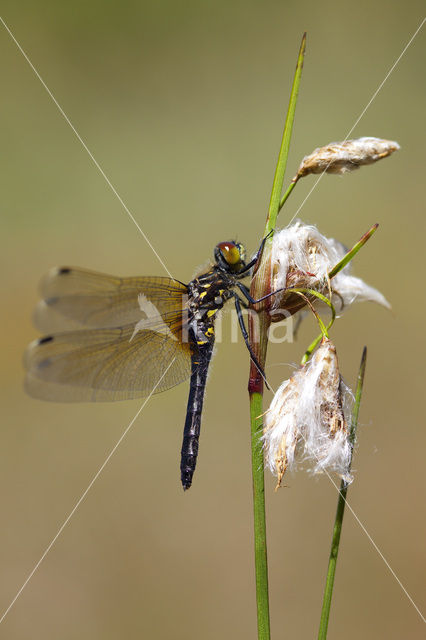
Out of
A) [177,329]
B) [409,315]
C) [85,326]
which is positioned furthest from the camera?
[409,315]

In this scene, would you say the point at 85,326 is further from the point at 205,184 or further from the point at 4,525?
the point at 205,184

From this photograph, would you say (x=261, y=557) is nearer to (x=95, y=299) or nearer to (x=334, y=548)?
(x=334, y=548)

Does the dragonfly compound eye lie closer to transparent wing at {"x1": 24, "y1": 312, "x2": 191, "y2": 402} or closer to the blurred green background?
transparent wing at {"x1": 24, "y1": 312, "x2": 191, "y2": 402}

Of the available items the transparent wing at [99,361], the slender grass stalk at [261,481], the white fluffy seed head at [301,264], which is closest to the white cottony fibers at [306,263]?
the white fluffy seed head at [301,264]

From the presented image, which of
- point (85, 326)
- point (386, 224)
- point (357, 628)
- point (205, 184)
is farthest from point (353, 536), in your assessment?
point (205, 184)

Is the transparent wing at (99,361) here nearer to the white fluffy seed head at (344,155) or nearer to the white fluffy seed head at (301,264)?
the white fluffy seed head at (301,264)

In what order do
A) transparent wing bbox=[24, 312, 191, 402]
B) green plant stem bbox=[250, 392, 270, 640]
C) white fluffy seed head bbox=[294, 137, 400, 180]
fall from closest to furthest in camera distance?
green plant stem bbox=[250, 392, 270, 640]
white fluffy seed head bbox=[294, 137, 400, 180]
transparent wing bbox=[24, 312, 191, 402]

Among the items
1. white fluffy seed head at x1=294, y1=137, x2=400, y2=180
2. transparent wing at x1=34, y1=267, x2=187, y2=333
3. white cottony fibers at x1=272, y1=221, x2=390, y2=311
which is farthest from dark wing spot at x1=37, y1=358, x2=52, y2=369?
white fluffy seed head at x1=294, y1=137, x2=400, y2=180
